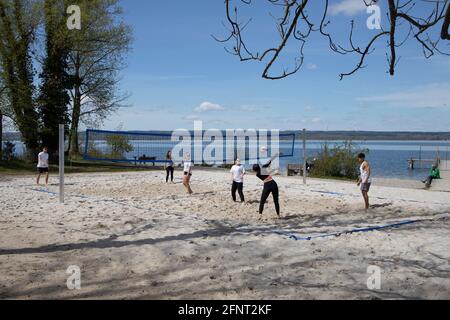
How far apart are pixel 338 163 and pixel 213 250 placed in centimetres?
1760

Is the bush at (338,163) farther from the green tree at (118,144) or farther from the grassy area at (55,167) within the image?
the green tree at (118,144)

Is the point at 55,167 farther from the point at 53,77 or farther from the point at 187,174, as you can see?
the point at 187,174

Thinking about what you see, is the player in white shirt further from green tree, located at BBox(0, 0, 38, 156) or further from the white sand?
green tree, located at BBox(0, 0, 38, 156)

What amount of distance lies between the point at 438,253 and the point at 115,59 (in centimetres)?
2392

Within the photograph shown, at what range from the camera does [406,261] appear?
5.81m

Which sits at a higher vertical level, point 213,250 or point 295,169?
point 295,169

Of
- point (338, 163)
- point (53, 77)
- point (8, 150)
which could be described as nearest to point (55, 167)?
point (8, 150)

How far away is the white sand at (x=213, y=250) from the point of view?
4.68 m

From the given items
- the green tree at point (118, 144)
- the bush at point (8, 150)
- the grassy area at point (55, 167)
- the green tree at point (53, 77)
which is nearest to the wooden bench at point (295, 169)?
the grassy area at point (55, 167)

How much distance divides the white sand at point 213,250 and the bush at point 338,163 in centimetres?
1126

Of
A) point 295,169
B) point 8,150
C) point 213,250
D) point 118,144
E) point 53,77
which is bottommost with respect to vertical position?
point 213,250

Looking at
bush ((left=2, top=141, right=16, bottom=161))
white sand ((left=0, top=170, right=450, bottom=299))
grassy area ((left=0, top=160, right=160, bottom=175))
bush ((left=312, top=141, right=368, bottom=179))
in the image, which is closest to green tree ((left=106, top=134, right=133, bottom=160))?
grassy area ((left=0, top=160, right=160, bottom=175))

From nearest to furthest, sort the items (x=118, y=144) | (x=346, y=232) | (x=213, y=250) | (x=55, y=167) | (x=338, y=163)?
(x=213, y=250)
(x=346, y=232)
(x=55, y=167)
(x=338, y=163)
(x=118, y=144)

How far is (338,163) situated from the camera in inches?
897
